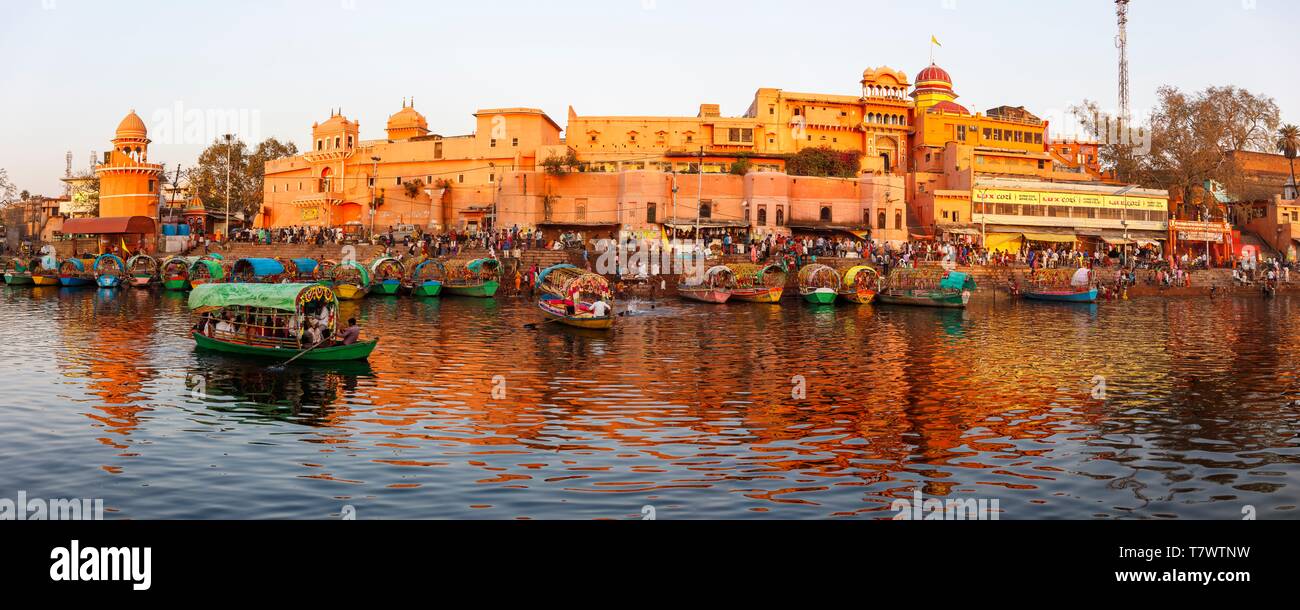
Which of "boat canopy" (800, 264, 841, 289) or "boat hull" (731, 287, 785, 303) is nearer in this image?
"boat hull" (731, 287, 785, 303)

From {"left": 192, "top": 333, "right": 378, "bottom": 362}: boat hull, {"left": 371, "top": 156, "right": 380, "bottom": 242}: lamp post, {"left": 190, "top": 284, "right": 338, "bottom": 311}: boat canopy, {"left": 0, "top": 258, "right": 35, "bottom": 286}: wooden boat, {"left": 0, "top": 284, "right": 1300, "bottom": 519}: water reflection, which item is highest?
{"left": 371, "top": 156, "right": 380, "bottom": 242}: lamp post

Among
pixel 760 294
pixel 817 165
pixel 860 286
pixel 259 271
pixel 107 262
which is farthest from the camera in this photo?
pixel 817 165

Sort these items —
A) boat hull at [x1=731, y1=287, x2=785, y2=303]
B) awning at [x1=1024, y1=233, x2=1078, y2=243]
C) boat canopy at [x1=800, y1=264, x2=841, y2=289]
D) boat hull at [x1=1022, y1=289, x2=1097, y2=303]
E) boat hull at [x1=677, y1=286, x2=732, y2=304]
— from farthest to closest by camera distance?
awning at [x1=1024, y1=233, x2=1078, y2=243] → boat hull at [x1=1022, y1=289, x2=1097, y2=303] → boat canopy at [x1=800, y1=264, x2=841, y2=289] → boat hull at [x1=731, y1=287, x2=785, y2=303] → boat hull at [x1=677, y1=286, x2=732, y2=304]

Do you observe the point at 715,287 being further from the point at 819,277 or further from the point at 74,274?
the point at 74,274

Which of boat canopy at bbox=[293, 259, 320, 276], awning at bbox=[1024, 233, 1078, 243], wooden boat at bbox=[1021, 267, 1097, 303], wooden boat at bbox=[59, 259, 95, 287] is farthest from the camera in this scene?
awning at bbox=[1024, 233, 1078, 243]

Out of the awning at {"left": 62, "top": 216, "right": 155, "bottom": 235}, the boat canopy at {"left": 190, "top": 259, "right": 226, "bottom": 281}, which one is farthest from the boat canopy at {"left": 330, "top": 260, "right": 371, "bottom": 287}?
the awning at {"left": 62, "top": 216, "right": 155, "bottom": 235}

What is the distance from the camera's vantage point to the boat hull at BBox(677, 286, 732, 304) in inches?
1708

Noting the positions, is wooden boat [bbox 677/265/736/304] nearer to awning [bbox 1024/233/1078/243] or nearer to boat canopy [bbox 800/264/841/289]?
boat canopy [bbox 800/264/841/289]

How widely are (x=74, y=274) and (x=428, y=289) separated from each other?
20.1 m

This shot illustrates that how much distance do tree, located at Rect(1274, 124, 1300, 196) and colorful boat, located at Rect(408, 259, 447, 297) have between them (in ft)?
218

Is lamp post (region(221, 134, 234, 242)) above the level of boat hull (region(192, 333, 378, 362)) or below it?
above

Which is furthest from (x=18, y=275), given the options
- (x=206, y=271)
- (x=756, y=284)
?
(x=756, y=284)

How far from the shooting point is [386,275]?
4703 cm
